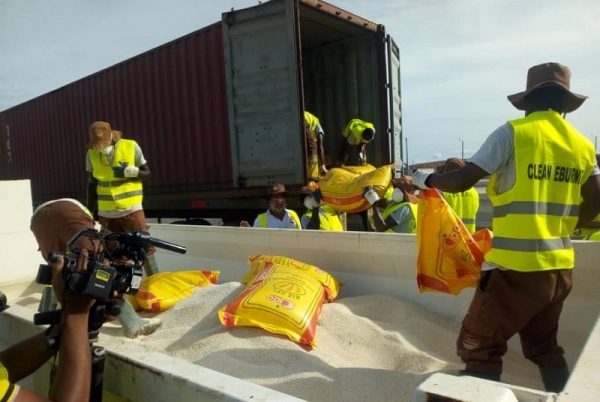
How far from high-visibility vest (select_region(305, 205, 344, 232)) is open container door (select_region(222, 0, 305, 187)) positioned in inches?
37.6

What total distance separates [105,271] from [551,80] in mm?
1828

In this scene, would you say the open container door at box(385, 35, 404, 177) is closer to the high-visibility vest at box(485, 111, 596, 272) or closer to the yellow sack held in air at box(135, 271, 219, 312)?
the yellow sack held in air at box(135, 271, 219, 312)

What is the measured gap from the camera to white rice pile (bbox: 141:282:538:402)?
6.89 ft

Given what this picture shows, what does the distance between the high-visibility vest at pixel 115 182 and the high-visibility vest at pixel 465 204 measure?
2.72 metres

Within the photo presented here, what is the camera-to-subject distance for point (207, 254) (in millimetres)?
4203

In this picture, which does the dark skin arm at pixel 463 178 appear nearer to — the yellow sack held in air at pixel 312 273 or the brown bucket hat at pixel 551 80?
the brown bucket hat at pixel 551 80

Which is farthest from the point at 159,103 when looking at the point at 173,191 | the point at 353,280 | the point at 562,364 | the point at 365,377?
the point at 562,364

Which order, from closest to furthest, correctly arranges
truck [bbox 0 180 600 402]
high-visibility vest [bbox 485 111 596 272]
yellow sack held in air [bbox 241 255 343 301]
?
1. truck [bbox 0 180 600 402]
2. high-visibility vest [bbox 485 111 596 272]
3. yellow sack held in air [bbox 241 255 343 301]

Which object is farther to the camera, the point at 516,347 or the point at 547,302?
the point at 516,347

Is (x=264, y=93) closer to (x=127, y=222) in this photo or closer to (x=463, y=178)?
(x=127, y=222)

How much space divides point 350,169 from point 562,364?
2.56 metres

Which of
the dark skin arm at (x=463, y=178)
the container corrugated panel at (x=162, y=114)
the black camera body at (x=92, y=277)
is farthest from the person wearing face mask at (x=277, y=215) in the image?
→ the black camera body at (x=92, y=277)

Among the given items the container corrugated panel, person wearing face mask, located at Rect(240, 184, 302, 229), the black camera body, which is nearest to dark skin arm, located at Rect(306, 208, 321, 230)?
person wearing face mask, located at Rect(240, 184, 302, 229)

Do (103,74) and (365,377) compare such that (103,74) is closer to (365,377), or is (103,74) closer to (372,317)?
(372,317)
